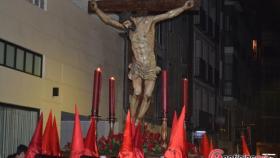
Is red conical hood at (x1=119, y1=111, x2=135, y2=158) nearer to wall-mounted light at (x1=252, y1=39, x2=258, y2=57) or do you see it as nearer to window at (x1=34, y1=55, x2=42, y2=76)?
window at (x1=34, y1=55, x2=42, y2=76)

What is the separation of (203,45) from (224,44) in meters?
A: 5.18

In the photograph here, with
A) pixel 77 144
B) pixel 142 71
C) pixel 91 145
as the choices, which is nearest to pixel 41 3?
pixel 142 71

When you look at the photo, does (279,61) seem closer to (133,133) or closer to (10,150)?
(10,150)

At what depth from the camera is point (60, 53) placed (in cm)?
1044

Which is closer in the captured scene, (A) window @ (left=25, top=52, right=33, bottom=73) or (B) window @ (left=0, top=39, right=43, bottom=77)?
(B) window @ (left=0, top=39, right=43, bottom=77)

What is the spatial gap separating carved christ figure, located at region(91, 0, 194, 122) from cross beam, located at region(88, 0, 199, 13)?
49 cm

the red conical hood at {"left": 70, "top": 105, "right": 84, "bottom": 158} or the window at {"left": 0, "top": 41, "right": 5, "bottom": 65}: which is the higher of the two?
the window at {"left": 0, "top": 41, "right": 5, "bottom": 65}

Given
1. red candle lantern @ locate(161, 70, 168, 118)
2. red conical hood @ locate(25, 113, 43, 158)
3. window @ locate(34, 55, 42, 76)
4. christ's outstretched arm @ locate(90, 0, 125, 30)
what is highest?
christ's outstretched arm @ locate(90, 0, 125, 30)

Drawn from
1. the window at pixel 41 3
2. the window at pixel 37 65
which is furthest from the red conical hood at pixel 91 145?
the window at pixel 41 3


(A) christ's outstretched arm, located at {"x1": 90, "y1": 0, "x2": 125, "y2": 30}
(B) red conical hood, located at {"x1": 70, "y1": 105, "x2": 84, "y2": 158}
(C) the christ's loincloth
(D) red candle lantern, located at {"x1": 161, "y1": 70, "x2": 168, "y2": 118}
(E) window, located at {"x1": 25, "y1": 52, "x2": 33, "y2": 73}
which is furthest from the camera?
(E) window, located at {"x1": 25, "y1": 52, "x2": 33, "y2": 73}

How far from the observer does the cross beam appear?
9.79 metres

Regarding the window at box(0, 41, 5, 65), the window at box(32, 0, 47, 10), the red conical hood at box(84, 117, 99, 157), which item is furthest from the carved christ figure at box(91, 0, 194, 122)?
the red conical hood at box(84, 117, 99, 157)

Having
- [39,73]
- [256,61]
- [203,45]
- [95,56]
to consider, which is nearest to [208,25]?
[203,45]

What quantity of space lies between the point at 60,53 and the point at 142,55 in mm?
2032
